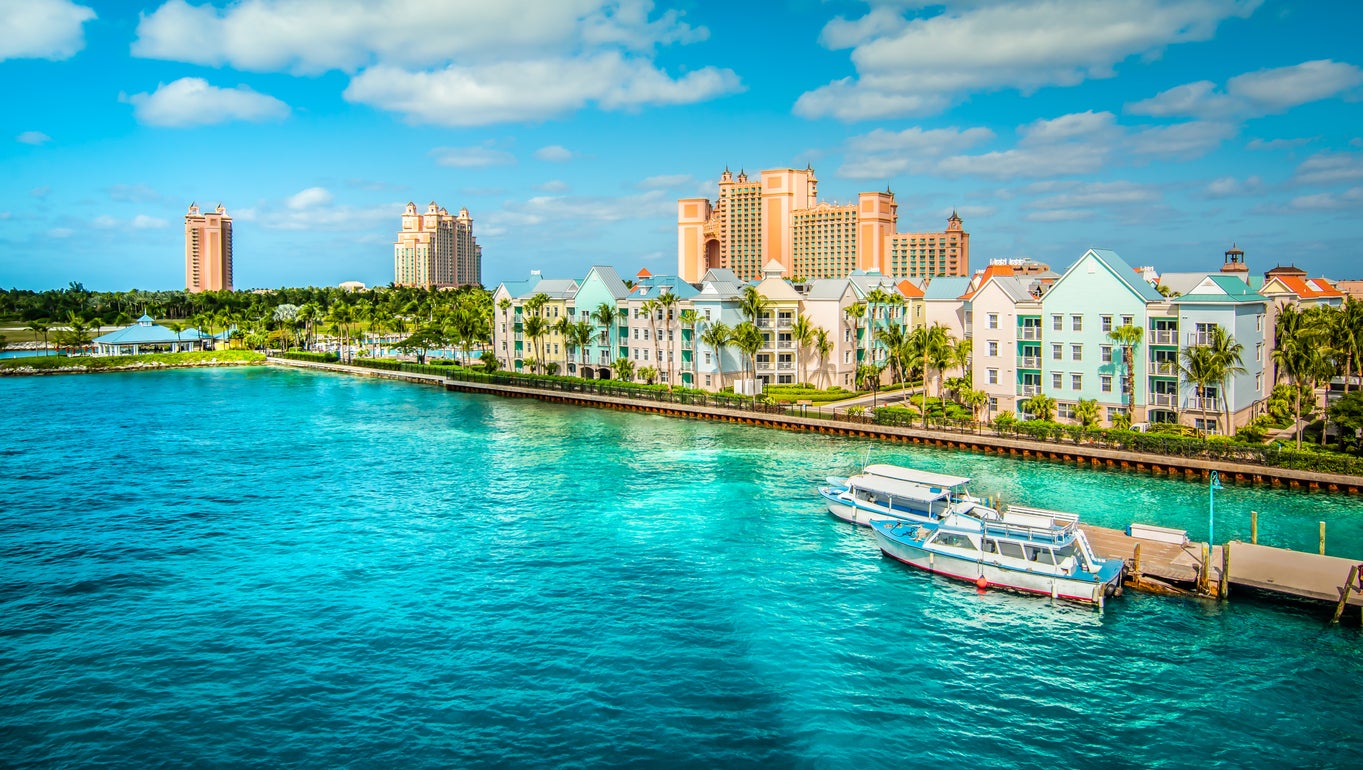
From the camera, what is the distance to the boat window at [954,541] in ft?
132

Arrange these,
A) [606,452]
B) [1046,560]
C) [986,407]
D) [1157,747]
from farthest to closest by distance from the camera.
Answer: [986,407]
[606,452]
[1046,560]
[1157,747]

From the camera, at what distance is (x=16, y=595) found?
38.8 m

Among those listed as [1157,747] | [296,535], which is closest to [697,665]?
[1157,747]

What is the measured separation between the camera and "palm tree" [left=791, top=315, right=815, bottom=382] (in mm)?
98312

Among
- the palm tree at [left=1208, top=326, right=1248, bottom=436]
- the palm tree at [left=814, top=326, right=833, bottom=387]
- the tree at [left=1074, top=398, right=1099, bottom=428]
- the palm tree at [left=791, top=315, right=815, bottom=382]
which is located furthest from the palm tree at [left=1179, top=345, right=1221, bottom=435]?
the palm tree at [left=791, top=315, right=815, bottom=382]

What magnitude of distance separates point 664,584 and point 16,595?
27463 mm

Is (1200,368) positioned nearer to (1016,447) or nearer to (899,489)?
(1016,447)

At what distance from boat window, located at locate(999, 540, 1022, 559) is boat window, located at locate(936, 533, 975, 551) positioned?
1.40 m

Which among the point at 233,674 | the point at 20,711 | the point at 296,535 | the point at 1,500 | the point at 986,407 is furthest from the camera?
the point at 986,407

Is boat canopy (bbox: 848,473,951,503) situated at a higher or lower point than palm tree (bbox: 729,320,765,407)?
lower

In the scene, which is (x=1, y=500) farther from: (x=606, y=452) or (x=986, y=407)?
(x=986, y=407)

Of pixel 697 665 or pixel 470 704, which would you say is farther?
pixel 697 665

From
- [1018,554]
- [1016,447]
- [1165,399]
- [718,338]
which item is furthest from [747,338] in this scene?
[1018,554]

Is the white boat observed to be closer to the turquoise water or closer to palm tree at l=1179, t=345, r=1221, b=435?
the turquoise water
